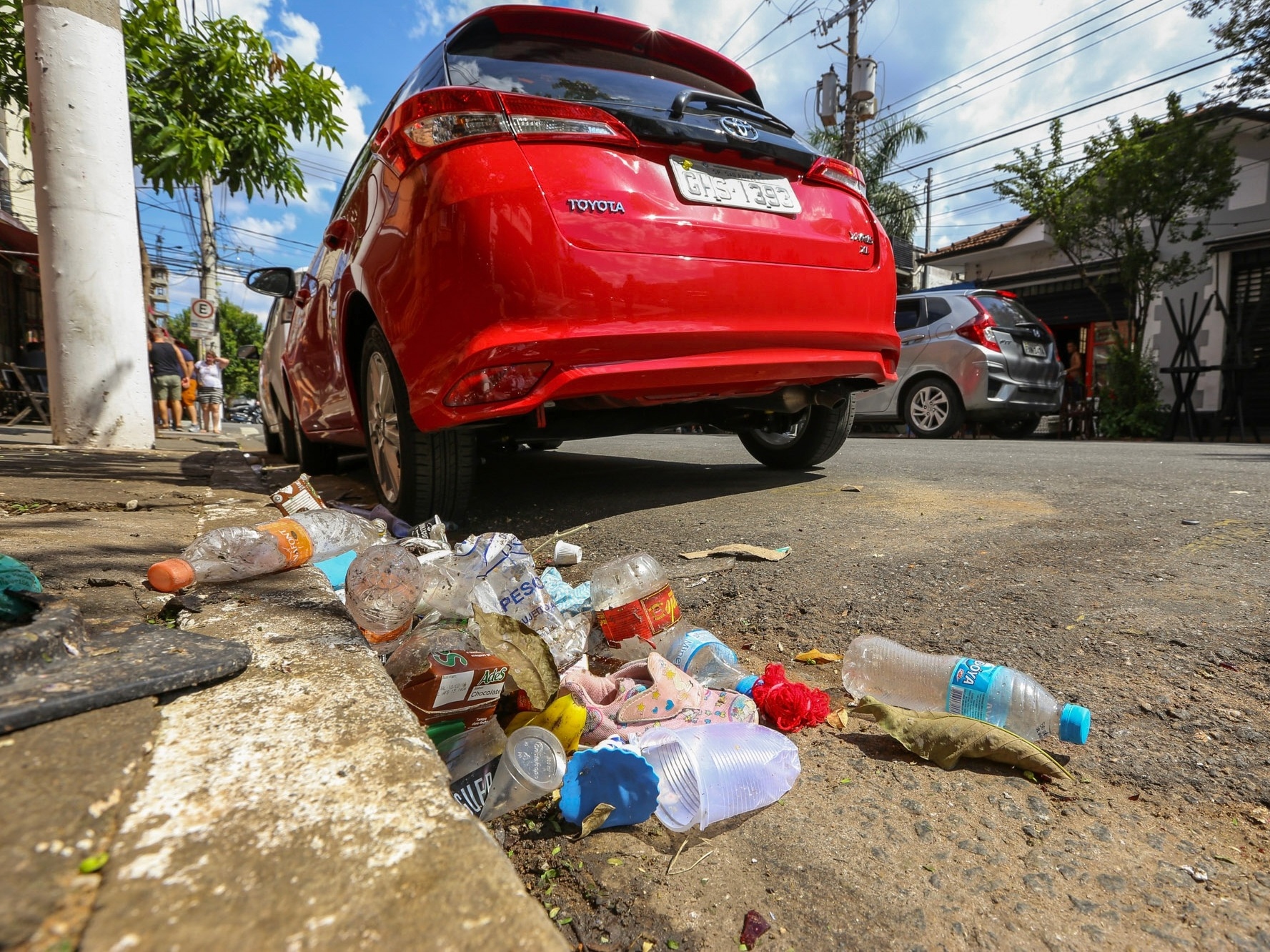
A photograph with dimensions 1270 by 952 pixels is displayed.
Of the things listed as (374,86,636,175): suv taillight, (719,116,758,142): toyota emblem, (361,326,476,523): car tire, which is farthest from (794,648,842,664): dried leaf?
(719,116,758,142): toyota emblem

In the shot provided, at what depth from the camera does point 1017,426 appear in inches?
401

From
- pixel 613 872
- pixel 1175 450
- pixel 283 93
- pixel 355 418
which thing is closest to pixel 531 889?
pixel 613 872

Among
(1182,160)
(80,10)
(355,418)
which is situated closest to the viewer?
(355,418)

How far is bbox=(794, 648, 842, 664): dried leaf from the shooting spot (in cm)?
183

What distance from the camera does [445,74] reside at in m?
2.53

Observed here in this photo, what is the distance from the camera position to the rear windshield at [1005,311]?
28.9 ft

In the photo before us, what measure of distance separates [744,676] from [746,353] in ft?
4.75

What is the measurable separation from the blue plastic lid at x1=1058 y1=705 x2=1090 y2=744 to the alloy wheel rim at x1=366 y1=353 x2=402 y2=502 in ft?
7.61

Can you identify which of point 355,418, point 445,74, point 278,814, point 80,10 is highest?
point 80,10

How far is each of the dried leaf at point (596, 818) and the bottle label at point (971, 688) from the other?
2.51ft

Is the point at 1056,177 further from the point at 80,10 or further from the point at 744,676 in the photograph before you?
the point at 744,676

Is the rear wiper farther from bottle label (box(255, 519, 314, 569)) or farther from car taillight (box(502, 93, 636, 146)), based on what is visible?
bottle label (box(255, 519, 314, 569))

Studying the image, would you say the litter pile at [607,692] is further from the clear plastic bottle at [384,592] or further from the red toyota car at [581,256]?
the red toyota car at [581,256]

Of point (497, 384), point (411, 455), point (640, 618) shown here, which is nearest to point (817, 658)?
point (640, 618)
